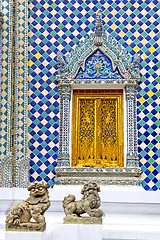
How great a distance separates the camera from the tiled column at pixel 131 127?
753 centimetres

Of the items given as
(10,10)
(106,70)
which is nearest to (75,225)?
(106,70)

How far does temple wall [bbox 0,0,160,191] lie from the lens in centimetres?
771

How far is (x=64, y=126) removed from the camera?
7.71 m

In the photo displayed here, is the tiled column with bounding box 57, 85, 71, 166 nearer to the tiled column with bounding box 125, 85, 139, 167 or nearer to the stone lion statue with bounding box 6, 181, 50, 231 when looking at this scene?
the tiled column with bounding box 125, 85, 139, 167

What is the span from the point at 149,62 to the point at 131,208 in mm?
3281

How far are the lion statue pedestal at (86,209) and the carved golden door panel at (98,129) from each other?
2320 millimetres

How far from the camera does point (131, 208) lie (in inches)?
277

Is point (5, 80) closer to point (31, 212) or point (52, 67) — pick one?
point (52, 67)

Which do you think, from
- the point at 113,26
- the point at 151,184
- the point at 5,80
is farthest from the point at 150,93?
the point at 5,80

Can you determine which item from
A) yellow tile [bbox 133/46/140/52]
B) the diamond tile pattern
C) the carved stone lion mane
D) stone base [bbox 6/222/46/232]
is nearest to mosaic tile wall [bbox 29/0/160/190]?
yellow tile [bbox 133/46/140/52]

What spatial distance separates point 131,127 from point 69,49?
2.31 metres

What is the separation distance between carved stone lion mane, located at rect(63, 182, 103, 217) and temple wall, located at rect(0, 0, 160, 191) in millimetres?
2409

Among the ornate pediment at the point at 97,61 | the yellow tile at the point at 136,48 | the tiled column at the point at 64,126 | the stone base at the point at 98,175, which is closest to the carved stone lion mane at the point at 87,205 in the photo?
the stone base at the point at 98,175

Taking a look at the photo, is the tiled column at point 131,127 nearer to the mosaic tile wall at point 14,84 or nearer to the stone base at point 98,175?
the stone base at point 98,175
